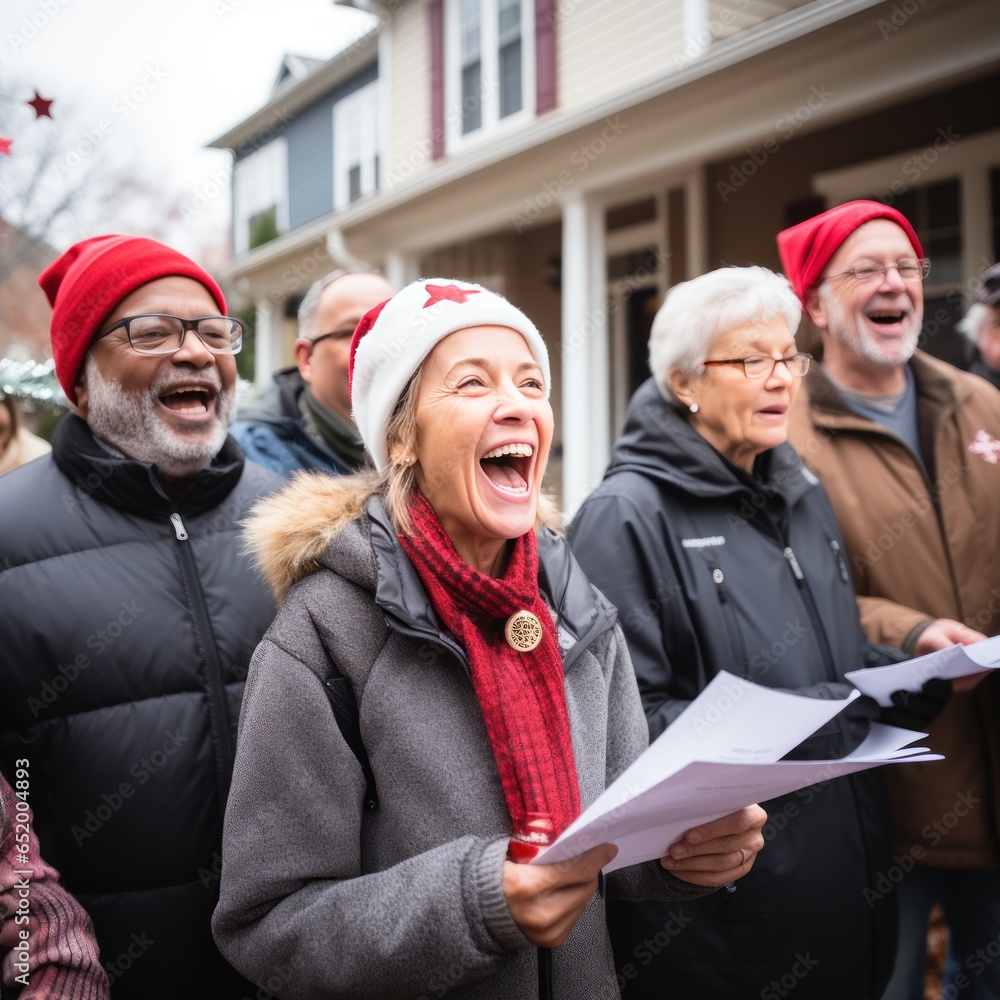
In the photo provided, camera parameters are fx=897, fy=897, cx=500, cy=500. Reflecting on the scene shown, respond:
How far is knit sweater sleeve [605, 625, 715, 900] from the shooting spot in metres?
1.71

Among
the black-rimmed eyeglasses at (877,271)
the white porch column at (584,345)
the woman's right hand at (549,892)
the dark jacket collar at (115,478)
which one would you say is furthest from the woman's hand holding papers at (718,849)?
the white porch column at (584,345)

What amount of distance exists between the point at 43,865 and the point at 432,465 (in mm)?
1076

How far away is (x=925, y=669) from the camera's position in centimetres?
201

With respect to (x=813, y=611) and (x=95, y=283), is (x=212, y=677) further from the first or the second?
(x=813, y=611)

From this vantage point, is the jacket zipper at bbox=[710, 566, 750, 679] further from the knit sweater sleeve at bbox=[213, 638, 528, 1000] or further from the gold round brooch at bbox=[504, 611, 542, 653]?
the knit sweater sleeve at bbox=[213, 638, 528, 1000]

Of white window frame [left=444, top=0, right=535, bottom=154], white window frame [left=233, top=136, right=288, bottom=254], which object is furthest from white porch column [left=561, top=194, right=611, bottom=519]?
white window frame [left=233, top=136, right=288, bottom=254]

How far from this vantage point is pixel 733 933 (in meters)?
2.10

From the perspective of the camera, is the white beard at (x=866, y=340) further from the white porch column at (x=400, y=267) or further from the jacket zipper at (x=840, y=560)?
the white porch column at (x=400, y=267)

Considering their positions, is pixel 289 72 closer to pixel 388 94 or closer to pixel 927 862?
pixel 388 94

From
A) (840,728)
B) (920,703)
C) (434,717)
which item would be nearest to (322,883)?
(434,717)

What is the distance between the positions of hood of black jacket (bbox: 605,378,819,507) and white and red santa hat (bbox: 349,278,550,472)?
686 millimetres

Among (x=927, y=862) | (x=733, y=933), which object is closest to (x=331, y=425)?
(x=733, y=933)

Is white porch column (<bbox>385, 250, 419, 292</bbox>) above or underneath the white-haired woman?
above

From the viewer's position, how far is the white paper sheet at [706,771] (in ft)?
3.76
